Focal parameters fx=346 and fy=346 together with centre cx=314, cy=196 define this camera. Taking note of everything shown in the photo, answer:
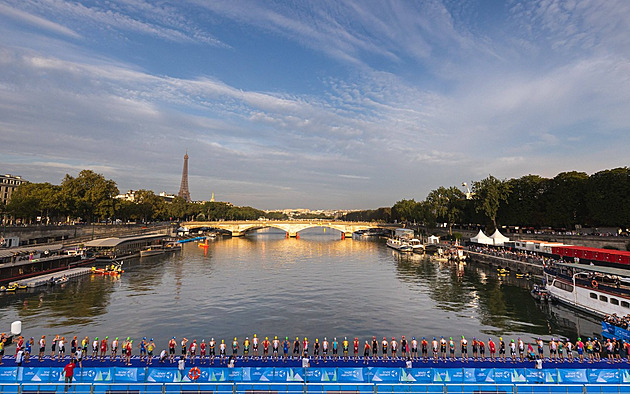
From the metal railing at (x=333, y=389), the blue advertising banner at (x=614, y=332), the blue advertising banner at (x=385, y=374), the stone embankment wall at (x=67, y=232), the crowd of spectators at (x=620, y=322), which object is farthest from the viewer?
the stone embankment wall at (x=67, y=232)

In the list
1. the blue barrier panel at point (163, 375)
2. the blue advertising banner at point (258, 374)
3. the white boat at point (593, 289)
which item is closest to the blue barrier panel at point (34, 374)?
the blue barrier panel at point (163, 375)

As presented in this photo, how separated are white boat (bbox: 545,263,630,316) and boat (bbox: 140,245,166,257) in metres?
98.2

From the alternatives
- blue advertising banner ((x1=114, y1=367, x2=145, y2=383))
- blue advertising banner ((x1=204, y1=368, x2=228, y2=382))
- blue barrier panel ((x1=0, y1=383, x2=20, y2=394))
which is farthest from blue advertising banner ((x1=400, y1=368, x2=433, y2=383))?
blue barrier panel ((x1=0, y1=383, x2=20, y2=394))

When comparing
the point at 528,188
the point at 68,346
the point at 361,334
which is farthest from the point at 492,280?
the point at 68,346

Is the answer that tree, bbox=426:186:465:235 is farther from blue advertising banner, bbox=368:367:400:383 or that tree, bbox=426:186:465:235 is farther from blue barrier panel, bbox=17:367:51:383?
blue barrier panel, bbox=17:367:51:383

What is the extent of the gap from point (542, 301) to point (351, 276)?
111 feet

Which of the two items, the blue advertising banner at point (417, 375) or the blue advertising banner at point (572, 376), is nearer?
the blue advertising banner at point (572, 376)

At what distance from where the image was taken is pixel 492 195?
107m

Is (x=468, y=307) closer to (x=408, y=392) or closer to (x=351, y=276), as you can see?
(x=351, y=276)

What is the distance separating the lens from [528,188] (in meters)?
107

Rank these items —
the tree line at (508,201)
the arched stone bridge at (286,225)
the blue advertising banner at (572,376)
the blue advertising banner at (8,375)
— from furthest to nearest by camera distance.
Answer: the arched stone bridge at (286,225) < the tree line at (508,201) < the blue advertising banner at (572,376) < the blue advertising banner at (8,375)

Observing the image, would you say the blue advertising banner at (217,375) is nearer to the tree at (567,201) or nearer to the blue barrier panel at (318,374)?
the blue barrier panel at (318,374)

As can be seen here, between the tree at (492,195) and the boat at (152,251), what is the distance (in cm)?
10075

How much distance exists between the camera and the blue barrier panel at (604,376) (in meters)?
19.5
